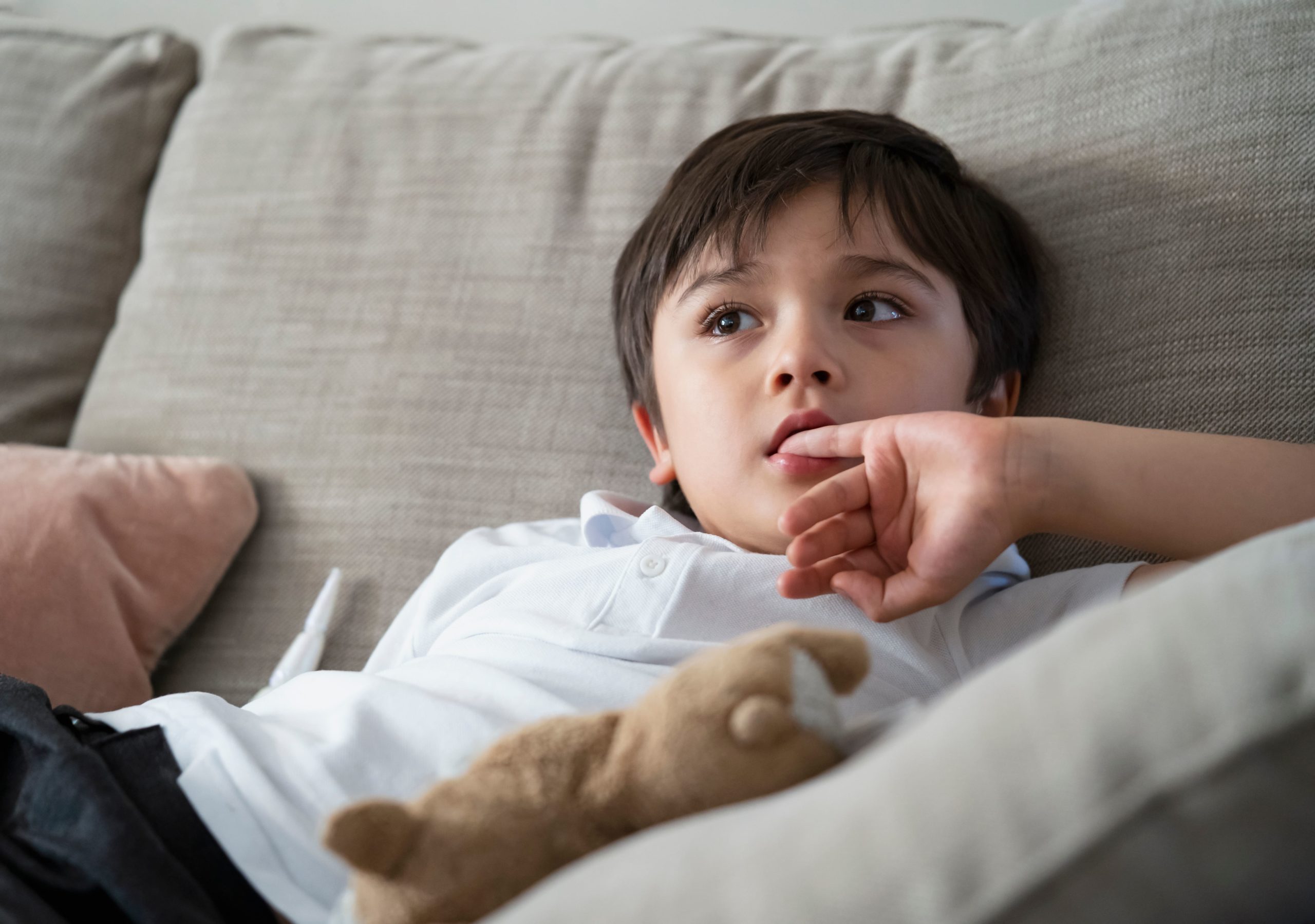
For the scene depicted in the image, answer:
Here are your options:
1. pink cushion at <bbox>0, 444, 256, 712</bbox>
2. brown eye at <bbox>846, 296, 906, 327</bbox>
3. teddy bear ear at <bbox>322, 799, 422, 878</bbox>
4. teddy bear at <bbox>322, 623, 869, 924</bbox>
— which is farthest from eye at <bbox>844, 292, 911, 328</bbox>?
pink cushion at <bbox>0, 444, 256, 712</bbox>

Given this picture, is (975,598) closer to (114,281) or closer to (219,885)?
(219,885)

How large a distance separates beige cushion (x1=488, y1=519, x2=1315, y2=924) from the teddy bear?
81 mm

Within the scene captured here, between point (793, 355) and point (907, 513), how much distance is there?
17 cm


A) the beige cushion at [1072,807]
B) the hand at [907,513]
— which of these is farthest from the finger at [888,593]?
the beige cushion at [1072,807]

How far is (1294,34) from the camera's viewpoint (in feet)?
3.07

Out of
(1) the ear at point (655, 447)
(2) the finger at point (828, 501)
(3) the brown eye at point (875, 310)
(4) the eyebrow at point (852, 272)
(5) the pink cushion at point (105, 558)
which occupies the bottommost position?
(5) the pink cushion at point (105, 558)

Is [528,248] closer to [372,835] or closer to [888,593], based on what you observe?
[888,593]

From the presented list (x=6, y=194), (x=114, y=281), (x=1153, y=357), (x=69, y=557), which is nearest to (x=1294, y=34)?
(x=1153, y=357)

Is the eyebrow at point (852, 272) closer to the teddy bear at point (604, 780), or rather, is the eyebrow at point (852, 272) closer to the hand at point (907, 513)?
the hand at point (907, 513)

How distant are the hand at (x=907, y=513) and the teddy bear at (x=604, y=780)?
0.84ft

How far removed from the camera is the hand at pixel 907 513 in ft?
2.28

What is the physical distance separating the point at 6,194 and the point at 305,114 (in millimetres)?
431

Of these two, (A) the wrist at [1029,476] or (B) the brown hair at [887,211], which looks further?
(B) the brown hair at [887,211]

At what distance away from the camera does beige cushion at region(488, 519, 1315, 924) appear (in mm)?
309
